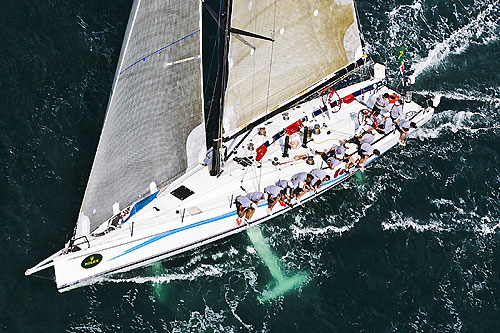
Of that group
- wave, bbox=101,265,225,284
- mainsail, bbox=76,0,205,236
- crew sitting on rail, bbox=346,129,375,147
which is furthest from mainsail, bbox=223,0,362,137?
wave, bbox=101,265,225,284

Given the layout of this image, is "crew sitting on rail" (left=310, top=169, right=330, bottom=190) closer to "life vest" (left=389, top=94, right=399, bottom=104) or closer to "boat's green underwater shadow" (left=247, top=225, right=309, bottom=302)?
"boat's green underwater shadow" (left=247, top=225, right=309, bottom=302)

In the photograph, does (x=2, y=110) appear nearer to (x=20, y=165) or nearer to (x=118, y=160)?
(x=20, y=165)

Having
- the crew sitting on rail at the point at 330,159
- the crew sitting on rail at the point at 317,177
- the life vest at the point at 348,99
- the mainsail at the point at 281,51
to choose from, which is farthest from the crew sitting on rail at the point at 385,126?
the crew sitting on rail at the point at 317,177

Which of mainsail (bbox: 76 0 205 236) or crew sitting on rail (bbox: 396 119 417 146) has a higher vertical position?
mainsail (bbox: 76 0 205 236)

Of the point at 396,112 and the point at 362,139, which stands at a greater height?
the point at 396,112

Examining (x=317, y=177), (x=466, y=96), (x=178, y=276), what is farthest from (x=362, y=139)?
(x=178, y=276)

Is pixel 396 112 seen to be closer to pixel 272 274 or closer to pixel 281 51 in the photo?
pixel 281 51

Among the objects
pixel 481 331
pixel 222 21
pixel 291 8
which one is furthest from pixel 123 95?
pixel 481 331
